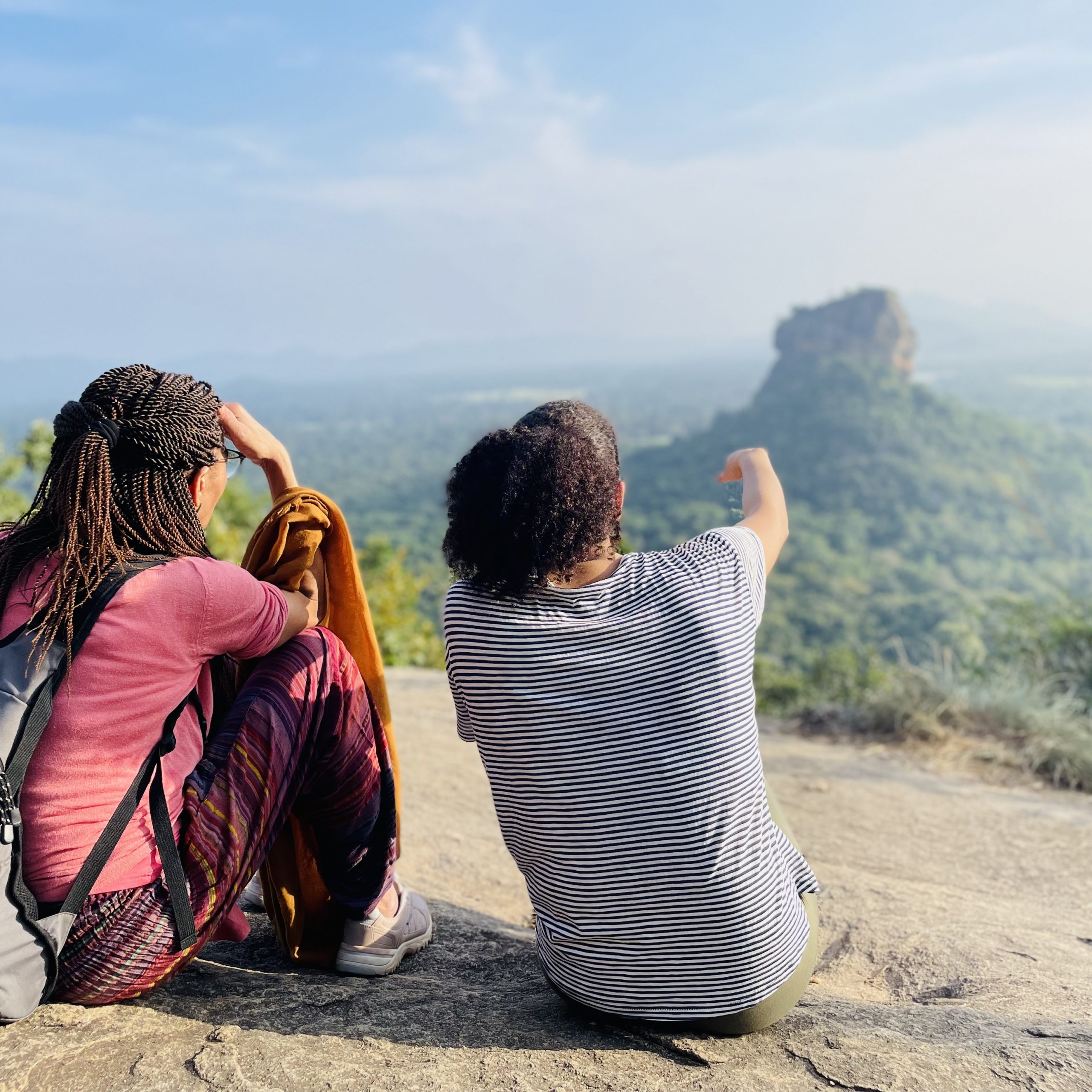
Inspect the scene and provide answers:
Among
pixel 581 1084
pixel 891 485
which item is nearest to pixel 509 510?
pixel 581 1084

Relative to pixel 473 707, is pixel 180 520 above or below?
above

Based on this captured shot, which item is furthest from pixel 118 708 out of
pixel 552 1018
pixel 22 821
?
pixel 552 1018

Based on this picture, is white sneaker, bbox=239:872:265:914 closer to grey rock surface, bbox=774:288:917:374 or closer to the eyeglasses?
the eyeglasses

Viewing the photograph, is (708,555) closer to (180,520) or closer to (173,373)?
(180,520)

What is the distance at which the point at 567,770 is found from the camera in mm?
1541

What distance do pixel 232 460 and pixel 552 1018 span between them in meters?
1.31

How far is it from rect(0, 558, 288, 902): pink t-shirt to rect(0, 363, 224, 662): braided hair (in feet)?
0.26

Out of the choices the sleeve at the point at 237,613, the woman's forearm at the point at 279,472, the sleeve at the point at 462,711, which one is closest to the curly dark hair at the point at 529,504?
the sleeve at the point at 462,711

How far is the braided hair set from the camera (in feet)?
5.11

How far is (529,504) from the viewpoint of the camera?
61.3 inches

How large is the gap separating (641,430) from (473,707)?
100523 millimetres

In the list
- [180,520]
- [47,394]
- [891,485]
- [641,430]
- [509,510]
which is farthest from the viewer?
[47,394]

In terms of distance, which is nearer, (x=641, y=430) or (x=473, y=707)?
(x=473, y=707)

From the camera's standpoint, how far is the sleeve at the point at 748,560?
1.63 meters
